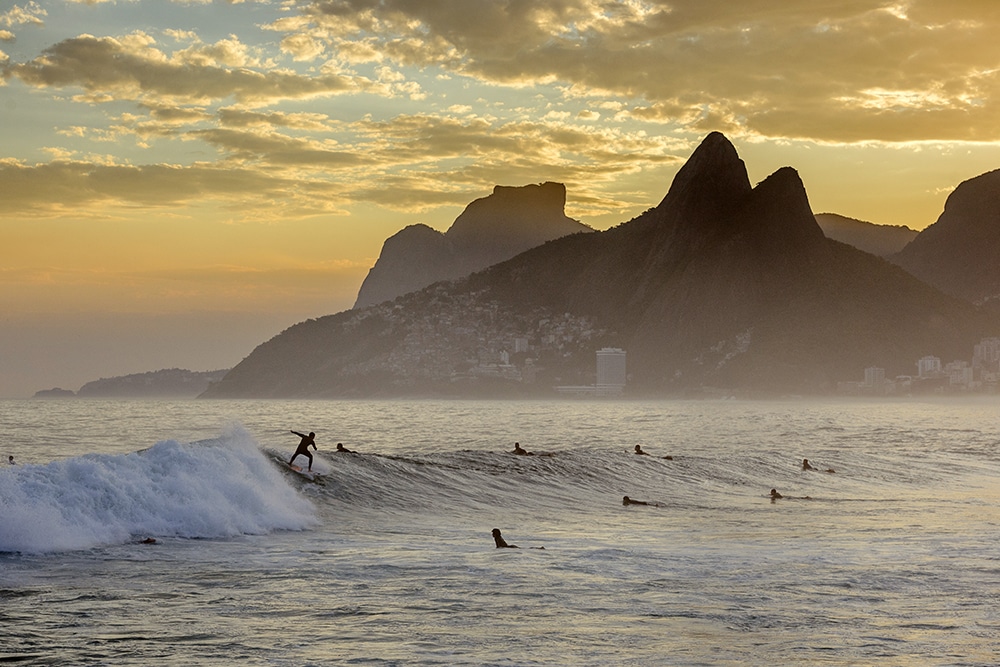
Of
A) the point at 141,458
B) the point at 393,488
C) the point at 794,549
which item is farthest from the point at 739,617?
the point at 393,488

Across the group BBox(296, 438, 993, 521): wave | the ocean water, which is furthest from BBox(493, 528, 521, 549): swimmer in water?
BBox(296, 438, 993, 521): wave

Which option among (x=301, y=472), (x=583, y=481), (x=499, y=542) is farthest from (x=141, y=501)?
(x=583, y=481)

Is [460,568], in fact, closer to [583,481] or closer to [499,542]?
[499,542]

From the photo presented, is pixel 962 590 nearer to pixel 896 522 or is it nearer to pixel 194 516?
pixel 896 522

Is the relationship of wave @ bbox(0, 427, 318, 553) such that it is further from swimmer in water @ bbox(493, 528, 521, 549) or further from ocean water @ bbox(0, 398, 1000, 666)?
swimmer in water @ bbox(493, 528, 521, 549)

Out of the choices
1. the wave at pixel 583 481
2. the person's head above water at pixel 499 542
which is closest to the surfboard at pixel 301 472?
the wave at pixel 583 481

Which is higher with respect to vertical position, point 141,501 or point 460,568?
point 141,501
